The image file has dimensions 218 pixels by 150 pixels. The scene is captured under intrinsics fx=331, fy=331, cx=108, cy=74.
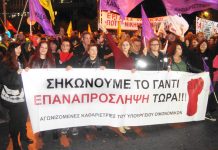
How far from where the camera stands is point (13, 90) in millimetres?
5152

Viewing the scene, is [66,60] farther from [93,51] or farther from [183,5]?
[183,5]

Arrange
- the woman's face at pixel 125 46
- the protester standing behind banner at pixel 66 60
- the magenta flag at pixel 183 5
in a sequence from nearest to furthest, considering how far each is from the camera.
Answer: the protester standing behind banner at pixel 66 60
the woman's face at pixel 125 46
the magenta flag at pixel 183 5

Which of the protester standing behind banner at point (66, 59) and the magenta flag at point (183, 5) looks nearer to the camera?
the protester standing behind banner at point (66, 59)

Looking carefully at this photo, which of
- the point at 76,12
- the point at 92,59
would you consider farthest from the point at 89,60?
the point at 76,12

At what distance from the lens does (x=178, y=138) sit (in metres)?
5.98

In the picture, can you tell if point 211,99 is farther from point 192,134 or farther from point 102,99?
point 102,99

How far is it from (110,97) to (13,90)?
177 centimetres

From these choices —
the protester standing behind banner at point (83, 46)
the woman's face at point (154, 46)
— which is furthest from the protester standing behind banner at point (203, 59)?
the protester standing behind banner at point (83, 46)

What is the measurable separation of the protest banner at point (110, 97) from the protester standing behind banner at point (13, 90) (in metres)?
0.22

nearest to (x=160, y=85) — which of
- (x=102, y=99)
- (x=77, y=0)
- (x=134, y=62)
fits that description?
(x=134, y=62)

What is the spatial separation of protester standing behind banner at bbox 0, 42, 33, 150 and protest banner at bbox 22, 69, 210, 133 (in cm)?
22

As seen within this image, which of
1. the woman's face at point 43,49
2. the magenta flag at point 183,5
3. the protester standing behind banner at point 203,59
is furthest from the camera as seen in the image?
the magenta flag at point 183,5

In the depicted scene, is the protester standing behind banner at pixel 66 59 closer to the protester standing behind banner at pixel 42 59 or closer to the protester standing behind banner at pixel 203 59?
the protester standing behind banner at pixel 42 59

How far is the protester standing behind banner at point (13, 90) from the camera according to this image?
5.07 meters
